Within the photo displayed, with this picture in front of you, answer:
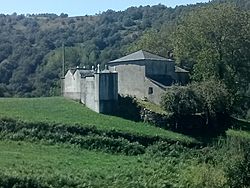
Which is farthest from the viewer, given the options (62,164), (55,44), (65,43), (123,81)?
(65,43)

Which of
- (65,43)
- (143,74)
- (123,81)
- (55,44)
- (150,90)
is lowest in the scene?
(150,90)

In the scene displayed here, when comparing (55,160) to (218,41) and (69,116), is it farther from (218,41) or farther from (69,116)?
(218,41)

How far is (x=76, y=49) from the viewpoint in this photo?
101 m

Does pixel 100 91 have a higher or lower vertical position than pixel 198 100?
higher

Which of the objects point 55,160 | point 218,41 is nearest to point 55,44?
point 218,41

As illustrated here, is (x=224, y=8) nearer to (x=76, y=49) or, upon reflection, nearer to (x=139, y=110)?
(x=139, y=110)

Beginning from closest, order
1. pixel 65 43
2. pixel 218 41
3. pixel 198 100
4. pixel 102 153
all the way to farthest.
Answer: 1. pixel 102 153
2. pixel 198 100
3. pixel 218 41
4. pixel 65 43

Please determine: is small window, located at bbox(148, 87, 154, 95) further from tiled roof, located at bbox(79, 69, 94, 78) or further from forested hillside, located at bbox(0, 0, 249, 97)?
forested hillside, located at bbox(0, 0, 249, 97)

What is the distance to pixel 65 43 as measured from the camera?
110250 mm

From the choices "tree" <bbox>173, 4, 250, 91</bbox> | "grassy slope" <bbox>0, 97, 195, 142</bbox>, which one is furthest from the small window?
"grassy slope" <bbox>0, 97, 195, 142</bbox>

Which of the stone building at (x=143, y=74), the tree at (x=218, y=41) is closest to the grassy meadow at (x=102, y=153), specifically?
the stone building at (x=143, y=74)

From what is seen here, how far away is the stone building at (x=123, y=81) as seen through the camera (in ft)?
161

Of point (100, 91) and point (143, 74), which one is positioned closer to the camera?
point (100, 91)

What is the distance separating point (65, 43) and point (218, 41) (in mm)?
56617
